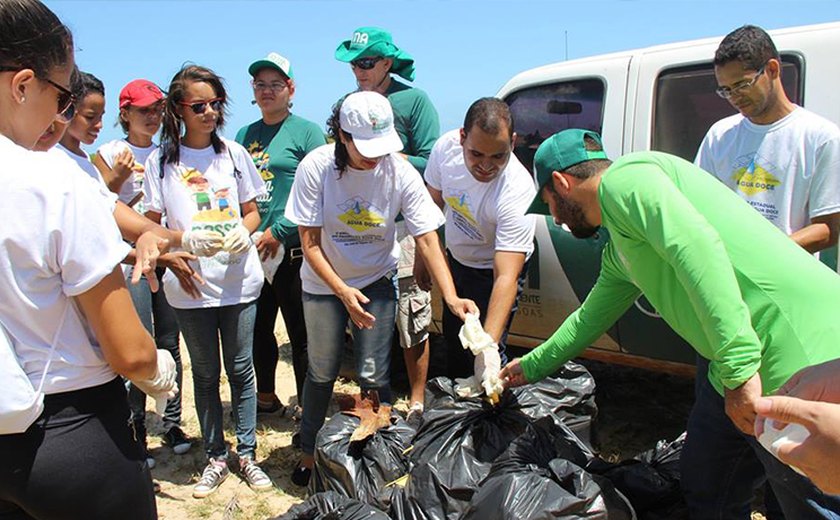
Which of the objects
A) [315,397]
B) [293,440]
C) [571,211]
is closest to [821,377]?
[571,211]

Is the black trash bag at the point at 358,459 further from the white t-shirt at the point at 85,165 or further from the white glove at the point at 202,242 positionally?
the white t-shirt at the point at 85,165

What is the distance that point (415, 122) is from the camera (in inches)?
161

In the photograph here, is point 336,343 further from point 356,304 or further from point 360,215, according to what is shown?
point 360,215

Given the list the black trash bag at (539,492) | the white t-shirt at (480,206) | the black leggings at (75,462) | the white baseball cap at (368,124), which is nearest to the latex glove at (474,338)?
the black trash bag at (539,492)

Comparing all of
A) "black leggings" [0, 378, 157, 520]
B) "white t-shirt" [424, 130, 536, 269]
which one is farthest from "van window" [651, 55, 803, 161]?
"black leggings" [0, 378, 157, 520]

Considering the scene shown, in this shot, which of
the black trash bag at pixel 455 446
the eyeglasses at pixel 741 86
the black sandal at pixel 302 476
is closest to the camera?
the black trash bag at pixel 455 446

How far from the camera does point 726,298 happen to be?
5.52 feet

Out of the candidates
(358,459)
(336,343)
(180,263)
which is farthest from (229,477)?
(180,263)

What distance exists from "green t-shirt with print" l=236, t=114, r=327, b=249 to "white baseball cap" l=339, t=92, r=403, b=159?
1.01m

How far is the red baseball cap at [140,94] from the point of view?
3.85 m

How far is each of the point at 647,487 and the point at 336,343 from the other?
4.90 feet

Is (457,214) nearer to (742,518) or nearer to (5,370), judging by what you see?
(742,518)

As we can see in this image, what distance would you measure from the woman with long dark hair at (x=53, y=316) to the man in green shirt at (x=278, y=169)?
221 centimetres

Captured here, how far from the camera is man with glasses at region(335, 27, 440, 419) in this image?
395 centimetres
